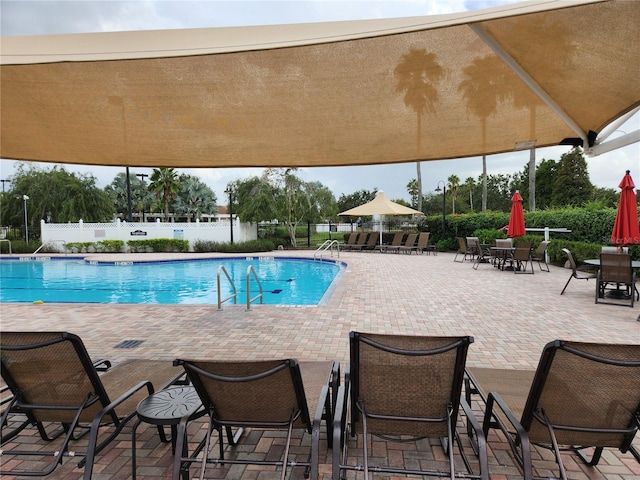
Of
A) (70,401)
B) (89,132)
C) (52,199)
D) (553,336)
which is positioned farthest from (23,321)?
(52,199)

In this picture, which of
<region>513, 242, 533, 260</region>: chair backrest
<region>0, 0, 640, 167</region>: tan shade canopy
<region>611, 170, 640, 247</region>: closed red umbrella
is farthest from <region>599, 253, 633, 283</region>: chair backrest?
<region>0, 0, 640, 167</region>: tan shade canopy

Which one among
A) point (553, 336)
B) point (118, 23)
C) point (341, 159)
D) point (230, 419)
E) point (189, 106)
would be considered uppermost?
point (118, 23)

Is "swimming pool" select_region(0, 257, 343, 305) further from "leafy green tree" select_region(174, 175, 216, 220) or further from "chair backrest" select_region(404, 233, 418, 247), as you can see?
"leafy green tree" select_region(174, 175, 216, 220)

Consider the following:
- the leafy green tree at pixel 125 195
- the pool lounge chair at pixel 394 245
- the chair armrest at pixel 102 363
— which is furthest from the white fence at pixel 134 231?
the leafy green tree at pixel 125 195

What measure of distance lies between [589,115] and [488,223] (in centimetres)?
1482

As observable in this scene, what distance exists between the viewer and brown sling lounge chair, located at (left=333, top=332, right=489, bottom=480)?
1.64 metres

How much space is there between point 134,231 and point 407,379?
73.6ft

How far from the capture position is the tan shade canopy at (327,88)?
61.9 inches

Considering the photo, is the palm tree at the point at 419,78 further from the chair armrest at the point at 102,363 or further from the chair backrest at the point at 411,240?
the chair backrest at the point at 411,240

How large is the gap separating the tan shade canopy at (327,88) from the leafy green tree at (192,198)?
42656 mm

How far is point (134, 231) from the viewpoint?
21.1m

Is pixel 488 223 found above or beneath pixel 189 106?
beneath

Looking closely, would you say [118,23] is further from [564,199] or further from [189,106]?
[564,199]

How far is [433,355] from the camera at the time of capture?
165cm
